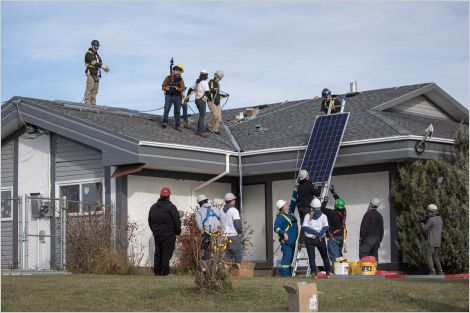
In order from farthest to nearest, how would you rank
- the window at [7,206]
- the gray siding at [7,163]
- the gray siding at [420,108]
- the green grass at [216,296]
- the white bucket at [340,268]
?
the gray siding at [420,108], the gray siding at [7,163], the window at [7,206], the white bucket at [340,268], the green grass at [216,296]

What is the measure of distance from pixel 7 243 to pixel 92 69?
4.95 m

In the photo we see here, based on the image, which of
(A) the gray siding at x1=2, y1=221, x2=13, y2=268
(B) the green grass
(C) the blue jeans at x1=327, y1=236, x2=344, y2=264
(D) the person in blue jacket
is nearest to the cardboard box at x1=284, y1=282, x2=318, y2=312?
(B) the green grass

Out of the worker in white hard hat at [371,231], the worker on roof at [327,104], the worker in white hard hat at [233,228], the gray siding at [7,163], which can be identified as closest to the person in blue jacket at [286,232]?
the worker in white hard hat at [233,228]

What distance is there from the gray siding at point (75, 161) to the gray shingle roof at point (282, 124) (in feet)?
2.55

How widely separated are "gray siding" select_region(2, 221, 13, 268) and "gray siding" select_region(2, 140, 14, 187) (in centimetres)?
108

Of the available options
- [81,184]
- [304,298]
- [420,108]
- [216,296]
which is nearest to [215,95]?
[81,184]

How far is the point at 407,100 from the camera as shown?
27.8m

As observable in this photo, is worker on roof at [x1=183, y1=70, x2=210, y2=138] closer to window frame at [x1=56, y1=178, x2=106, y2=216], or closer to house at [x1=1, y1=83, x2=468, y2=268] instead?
house at [x1=1, y1=83, x2=468, y2=268]

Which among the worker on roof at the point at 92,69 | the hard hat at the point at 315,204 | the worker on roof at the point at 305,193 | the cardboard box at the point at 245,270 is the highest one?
the worker on roof at the point at 92,69

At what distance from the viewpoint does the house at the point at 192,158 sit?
79.2 ft

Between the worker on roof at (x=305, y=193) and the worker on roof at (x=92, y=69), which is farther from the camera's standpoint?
the worker on roof at (x=92, y=69)

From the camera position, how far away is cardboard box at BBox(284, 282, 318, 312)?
14062 millimetres

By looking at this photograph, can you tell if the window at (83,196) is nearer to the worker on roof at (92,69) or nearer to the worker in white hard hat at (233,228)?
the worker on roof at (92,69)

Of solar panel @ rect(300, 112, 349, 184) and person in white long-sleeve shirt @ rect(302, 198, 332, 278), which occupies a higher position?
solar panel @ rect(300, 112, 349, 184)
